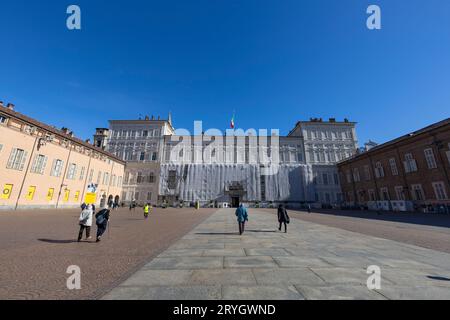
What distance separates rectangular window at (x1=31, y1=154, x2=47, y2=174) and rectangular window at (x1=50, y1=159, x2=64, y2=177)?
4.24 ft

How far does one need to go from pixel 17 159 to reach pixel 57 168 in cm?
485

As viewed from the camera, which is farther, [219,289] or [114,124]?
[114,124]

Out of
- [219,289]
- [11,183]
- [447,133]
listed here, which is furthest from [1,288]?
[447,133]

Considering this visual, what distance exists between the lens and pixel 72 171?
1087 inches

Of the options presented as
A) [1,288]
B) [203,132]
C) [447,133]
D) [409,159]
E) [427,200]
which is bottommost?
[1,288]

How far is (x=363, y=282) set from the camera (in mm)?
3260

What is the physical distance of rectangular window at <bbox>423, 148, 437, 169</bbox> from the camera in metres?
22.9

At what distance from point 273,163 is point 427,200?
2329cm

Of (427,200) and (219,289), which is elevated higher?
(427,200)

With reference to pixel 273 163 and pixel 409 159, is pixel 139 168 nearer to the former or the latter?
pixel 273 163

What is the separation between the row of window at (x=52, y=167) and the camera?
2041cm

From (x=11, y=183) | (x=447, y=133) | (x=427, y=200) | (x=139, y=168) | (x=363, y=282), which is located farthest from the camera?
(x=139, y=168)

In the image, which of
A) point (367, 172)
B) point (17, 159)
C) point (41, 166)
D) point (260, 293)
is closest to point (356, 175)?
point (367, 172)
